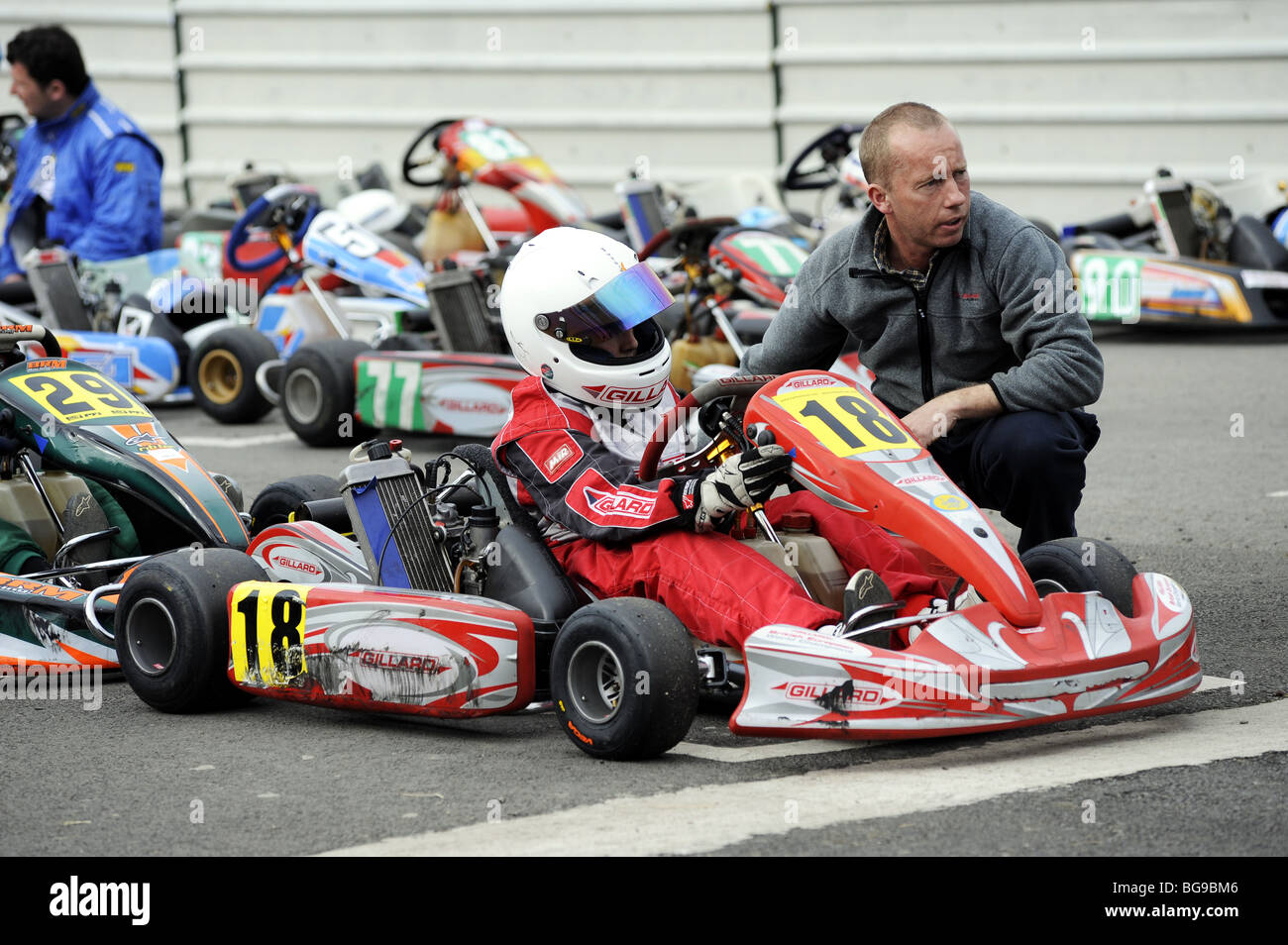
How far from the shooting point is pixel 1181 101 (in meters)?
13.2

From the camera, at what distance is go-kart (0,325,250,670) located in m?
4.46

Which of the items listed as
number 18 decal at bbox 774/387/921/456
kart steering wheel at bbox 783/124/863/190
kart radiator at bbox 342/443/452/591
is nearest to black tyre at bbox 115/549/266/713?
kart radiator at bbox 342/443/452/591

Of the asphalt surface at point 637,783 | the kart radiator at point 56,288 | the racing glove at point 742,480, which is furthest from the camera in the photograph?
the kart radiator at point 56,288

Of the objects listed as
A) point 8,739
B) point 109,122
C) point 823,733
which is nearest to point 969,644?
point 823,733

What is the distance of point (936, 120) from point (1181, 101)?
32.8 feet

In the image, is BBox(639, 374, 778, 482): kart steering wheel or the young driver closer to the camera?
the young driver

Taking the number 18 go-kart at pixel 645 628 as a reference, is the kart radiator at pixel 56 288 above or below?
above

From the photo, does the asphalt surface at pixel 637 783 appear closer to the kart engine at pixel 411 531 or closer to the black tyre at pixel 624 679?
the black tyre at pixel 624 679

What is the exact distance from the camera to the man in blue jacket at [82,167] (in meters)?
8.92

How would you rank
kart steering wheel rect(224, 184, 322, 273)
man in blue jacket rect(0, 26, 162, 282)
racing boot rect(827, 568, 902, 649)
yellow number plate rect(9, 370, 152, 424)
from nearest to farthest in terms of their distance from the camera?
racing boot rect(827, 568, 902, 649) < yellow number plate rect(9, 370, 152, 424) < kart steering wheel rect(224, 184, 322, 273) < man in blue jacket rect(0, 26, 162, 282)

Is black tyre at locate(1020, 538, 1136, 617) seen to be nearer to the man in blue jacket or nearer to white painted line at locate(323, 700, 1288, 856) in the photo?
white painted line at locate(323, 700, 1288, 856)

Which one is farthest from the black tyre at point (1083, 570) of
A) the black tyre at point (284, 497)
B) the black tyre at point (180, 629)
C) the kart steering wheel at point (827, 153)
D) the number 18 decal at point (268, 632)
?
the kart steering wheel at point (827, 153)

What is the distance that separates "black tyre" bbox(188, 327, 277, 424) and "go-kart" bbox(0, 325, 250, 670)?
363cm

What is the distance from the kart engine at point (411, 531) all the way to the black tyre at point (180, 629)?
28cm
